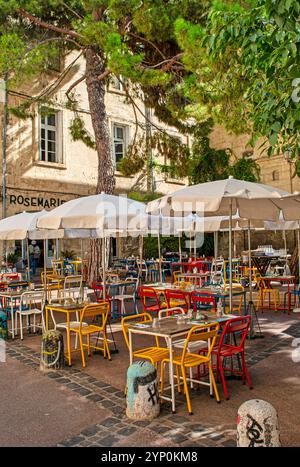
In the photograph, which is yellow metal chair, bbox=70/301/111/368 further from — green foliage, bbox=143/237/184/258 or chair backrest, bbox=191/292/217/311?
green foliage, bbox=143/237/184/258

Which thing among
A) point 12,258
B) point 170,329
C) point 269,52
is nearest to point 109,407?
point 170,329

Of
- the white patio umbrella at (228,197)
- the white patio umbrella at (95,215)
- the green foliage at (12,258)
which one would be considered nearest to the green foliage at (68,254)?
the green foliage at (12,258)

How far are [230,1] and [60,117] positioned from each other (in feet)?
41.9

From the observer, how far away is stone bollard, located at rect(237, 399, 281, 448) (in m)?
3.17

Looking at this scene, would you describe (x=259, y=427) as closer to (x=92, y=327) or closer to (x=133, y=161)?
(x=92, y=327)

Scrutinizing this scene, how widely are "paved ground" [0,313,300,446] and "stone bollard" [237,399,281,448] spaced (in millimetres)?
440

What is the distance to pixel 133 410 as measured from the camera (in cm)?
415

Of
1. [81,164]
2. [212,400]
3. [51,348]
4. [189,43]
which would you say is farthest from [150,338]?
[81,164]

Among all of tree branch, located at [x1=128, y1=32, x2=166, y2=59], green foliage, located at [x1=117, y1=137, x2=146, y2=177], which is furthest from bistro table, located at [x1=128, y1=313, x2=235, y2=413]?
green foliage, located at [x1=117, y1=137, x2=146, y2=177]

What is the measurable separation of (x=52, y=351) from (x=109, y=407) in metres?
1.66

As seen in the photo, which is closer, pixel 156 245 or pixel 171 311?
pixel 171 311

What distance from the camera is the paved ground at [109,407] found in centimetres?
375

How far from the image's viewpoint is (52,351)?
5918 millimetres

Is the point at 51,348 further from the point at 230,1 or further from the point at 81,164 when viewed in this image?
the point at 81,164
